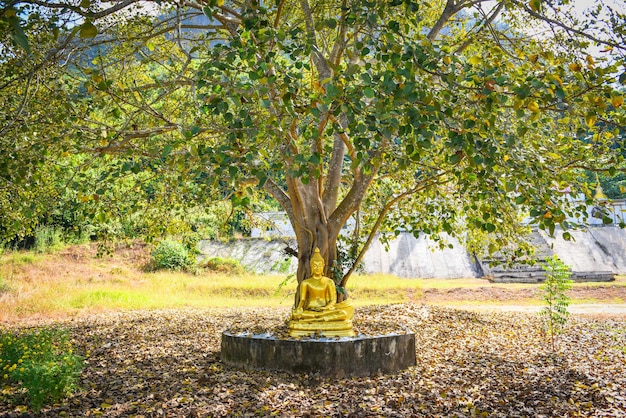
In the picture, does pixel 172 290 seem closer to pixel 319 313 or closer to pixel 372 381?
pixel 319 313

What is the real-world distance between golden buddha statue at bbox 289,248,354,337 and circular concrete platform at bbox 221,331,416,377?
0.98 feet

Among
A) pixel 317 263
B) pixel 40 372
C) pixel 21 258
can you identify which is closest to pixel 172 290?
pixel 21 258

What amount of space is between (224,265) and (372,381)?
1519cm

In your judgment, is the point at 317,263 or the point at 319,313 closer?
the point at 319,313

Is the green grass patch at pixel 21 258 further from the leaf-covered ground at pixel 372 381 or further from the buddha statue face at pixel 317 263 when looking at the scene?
the buddha statue face at pixel 317 263

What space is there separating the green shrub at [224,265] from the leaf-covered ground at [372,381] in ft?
34.5

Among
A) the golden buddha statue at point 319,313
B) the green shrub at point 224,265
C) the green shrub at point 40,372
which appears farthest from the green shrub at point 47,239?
the golden buddha statue at point 319,313

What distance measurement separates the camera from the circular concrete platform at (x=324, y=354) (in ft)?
23.8

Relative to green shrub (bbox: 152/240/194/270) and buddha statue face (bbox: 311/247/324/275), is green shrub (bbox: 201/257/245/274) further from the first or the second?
buddha statue face (bbox: 311/247/324/275)

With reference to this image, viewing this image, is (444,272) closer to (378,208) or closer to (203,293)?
(203,293)

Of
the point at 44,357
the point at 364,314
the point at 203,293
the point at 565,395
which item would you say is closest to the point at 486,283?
the point at 364,314

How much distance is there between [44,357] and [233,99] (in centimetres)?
432

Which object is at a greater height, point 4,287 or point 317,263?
point 317,263

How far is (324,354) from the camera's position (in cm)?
726
